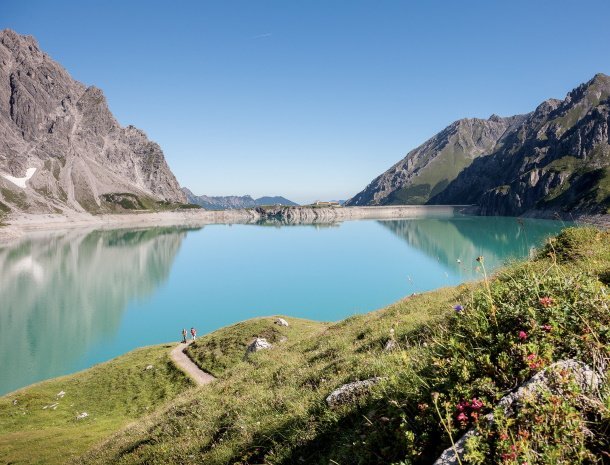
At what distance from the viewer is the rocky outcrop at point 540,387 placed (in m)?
3.85

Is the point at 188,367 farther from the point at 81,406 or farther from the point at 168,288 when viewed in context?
the point at 168,288

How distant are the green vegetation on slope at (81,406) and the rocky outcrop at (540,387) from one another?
24689 mm

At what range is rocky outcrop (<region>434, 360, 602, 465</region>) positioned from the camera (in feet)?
12.6

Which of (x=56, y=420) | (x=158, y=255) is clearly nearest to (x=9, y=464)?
(x=56, y=420)

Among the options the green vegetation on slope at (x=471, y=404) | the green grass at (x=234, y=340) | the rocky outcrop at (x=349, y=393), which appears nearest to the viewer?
the green vegetation on slope at (x=471, y=404)

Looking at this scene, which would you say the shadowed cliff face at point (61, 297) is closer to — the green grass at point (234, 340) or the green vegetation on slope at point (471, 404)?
the green grass at point (234, 340)

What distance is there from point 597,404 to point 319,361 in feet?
34.3

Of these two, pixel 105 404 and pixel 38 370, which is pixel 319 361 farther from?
pixel 38 370

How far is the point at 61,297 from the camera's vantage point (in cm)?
9819

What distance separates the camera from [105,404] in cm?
3678

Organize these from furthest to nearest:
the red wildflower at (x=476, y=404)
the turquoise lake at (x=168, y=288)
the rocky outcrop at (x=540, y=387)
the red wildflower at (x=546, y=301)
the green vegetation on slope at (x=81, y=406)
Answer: the turquoise lake at (x=168, y=288) → the green vegetation on slope at (x=81, y=406) → the red wildflower at (x=546, y=301) → the red wildflower at (x=476, y=404) → the rocky outcrop at (x=540, y=387)

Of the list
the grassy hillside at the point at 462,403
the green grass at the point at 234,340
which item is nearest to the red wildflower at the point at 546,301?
the grassy hillside at the point at 462,403

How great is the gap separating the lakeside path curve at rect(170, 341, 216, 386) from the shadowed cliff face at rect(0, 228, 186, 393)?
814 inches

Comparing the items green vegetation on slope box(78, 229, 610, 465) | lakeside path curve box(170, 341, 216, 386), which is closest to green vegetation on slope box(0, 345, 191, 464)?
lakeside path curve box(170, 341, 216, 386)
